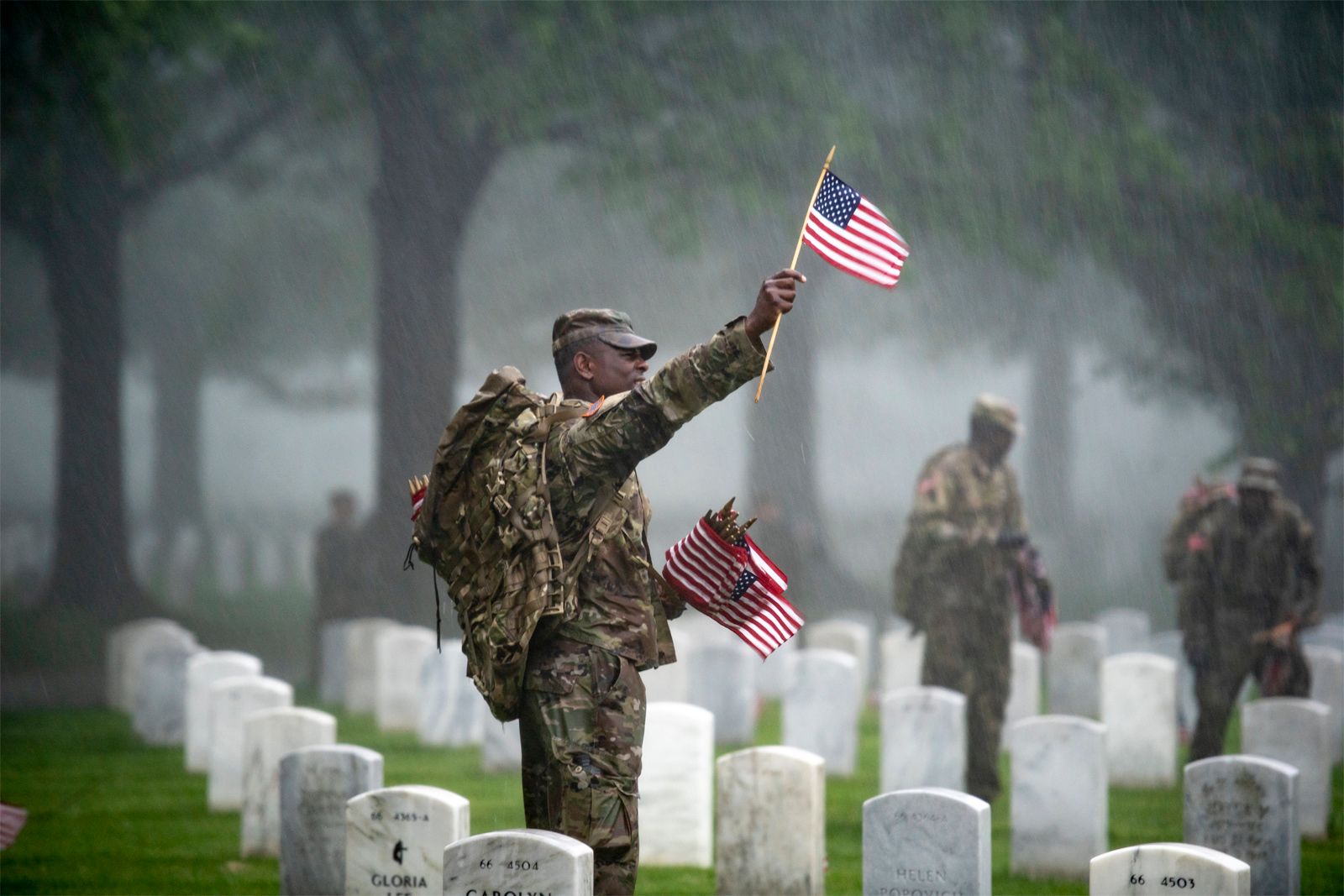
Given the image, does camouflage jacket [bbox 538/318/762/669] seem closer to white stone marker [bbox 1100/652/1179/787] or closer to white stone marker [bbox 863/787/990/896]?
white stone marker [bbox 863/787/990/896]

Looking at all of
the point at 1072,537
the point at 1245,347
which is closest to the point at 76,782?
the point at 1245,347

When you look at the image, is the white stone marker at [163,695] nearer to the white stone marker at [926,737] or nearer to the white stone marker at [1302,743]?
the white stone marker at [926,737]

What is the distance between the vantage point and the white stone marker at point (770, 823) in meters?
7.75

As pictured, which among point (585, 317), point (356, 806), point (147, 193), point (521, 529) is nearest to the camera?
point (521, 529)

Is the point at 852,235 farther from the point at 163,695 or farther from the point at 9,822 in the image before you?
the point at 163,695

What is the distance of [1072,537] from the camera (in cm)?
3553

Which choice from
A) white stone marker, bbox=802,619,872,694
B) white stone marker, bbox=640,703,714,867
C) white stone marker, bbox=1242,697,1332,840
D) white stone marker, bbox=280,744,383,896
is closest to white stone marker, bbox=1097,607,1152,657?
white stone marker, bbox=802,619,872,694

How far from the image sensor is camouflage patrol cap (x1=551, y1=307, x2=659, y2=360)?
19.0 feet

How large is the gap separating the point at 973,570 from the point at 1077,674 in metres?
5.26

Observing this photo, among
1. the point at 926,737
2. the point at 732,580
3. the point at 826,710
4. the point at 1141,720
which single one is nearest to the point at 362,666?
the point at 826,710

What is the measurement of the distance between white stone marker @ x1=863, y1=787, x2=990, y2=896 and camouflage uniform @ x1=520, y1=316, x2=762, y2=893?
1443 mm

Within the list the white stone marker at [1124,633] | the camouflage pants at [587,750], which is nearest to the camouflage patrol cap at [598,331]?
the camouflage pants at [587,750]

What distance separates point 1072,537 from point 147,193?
2191 centimetres

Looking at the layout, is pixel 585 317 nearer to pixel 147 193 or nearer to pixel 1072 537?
pixel 147 193
